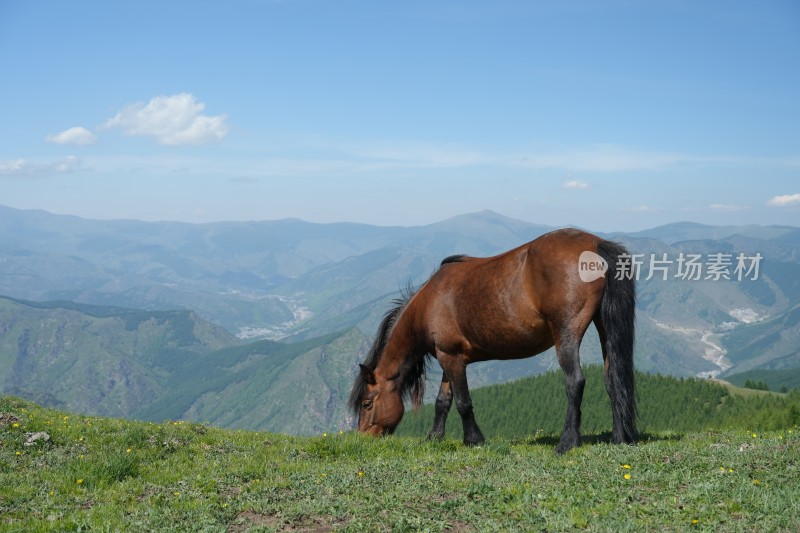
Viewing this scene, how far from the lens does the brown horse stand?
11.7 m

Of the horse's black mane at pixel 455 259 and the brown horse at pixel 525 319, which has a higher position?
the horse's black mane at pixel 455 259

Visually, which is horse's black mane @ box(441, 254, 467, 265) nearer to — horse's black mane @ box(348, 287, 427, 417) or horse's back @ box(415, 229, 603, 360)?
horse's back @ box(415, 229, 603, 360)

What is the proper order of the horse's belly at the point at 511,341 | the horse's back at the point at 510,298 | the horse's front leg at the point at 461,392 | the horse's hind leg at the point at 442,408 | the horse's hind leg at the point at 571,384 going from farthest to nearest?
the horse's hind leg at the point at 442,408 → the horse's front leg at the point at 461,392 → the horse's belly at the point at 511,341 → the horse's back at the point at 510,298 → the horse's hind leg at the point at 571,384

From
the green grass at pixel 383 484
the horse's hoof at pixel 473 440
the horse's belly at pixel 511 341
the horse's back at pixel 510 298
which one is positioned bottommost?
the horse's hoof at pixel 473 440

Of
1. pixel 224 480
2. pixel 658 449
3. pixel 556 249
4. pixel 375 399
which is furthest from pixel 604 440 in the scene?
Answer: pixel 224 480

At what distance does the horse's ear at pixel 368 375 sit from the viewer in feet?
48.9

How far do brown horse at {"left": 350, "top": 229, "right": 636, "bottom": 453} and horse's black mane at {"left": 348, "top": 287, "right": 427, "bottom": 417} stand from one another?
84 millimetres

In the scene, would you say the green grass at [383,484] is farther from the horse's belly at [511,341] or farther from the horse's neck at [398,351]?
the horse's neck at [398,351]

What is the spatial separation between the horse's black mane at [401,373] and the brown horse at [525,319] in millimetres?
84

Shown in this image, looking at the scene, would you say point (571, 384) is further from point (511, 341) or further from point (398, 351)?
point (398, 351)

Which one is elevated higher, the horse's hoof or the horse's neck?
the horse's neck

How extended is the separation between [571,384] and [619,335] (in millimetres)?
1281

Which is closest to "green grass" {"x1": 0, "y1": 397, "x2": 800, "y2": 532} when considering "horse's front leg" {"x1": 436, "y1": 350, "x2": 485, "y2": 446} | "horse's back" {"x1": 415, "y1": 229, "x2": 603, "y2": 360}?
"horse's front leg" {"x1": 436, "y1": 350, "x2": 485, "y2": 446}

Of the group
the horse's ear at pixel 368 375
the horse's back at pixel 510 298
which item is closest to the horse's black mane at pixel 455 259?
the horse's back at pixel 510 298
